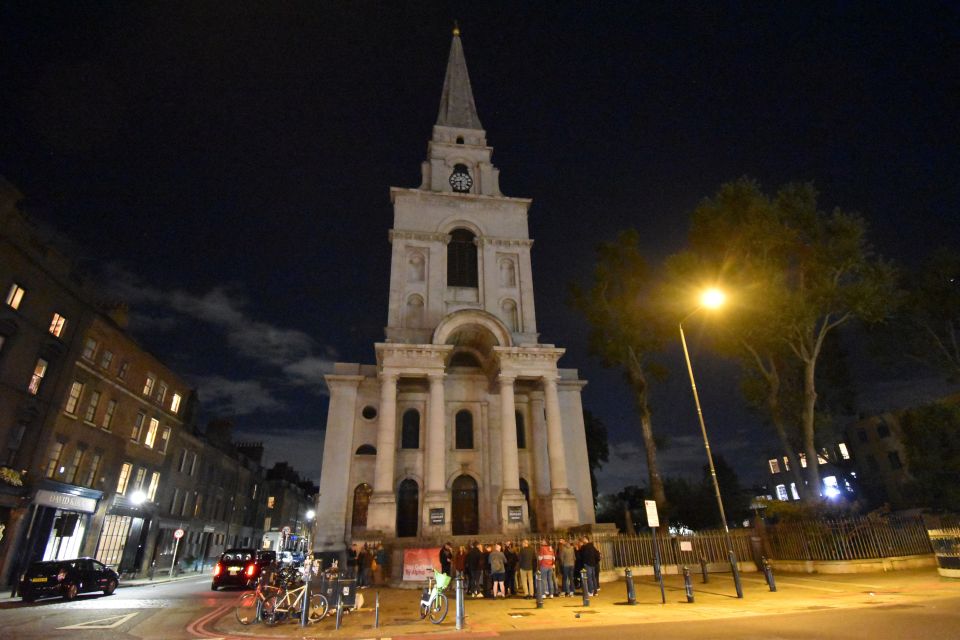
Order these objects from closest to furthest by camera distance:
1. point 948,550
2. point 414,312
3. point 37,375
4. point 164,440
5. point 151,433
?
point 948,550 < point 37,375 < point 151,433 < point 164,440 < point 414,312

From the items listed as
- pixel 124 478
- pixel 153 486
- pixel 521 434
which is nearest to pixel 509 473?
pixel 521 434

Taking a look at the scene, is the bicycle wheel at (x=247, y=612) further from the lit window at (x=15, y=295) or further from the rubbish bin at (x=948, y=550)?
the rubbish bin at (x=948, y=550)

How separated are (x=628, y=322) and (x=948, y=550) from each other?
16.8 m

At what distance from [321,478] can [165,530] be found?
12.8 m

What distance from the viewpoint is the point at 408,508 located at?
2753 cm

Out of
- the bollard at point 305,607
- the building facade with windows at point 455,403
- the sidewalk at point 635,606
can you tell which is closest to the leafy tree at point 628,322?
the building facade with windows at point 455,403

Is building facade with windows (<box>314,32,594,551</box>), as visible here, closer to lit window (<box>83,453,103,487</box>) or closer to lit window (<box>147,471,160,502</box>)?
lit window (<box>83,453,103,487</box>)

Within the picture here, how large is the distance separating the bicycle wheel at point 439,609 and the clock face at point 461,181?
3137 cm

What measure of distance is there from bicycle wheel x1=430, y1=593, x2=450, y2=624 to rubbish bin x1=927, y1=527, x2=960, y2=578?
14.2 meters

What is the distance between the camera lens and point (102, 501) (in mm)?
24219

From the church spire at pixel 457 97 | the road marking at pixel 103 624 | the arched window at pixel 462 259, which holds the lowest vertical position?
the road marking at pixel 103 624

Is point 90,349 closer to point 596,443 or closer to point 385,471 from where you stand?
point 385,471

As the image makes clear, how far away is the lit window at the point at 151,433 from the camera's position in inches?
1123

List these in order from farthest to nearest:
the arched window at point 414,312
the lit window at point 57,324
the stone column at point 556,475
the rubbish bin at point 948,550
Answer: the arched window at point 414,312 → the stone column at point 556,475 → the lit window at point 57,324 → the rubbish bin at point 948,550
